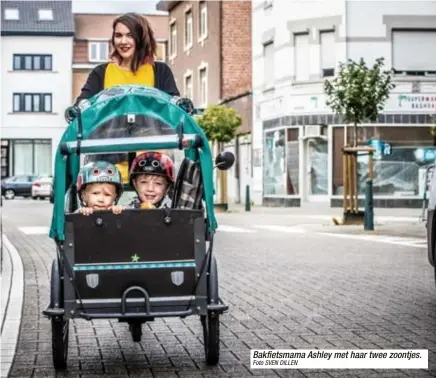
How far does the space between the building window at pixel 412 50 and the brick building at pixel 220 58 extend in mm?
19017

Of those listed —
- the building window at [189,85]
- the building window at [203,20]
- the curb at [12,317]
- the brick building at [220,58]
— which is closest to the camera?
the curb at [12,317]

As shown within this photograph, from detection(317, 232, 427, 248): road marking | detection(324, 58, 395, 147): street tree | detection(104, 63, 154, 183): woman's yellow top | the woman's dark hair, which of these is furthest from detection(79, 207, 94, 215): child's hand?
detection(324, 58, 395, 147): street tree

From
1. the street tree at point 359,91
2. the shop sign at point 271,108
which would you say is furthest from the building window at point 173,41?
the street tree at point 359,91

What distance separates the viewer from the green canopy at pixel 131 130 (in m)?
5.04

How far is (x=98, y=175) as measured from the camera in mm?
5000

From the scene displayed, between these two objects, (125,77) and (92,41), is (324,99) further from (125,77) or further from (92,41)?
(125,77)

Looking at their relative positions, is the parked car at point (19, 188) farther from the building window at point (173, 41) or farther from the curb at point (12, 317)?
the curb at point (12, 317)

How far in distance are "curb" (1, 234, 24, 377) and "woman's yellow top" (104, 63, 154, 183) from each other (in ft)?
3.41

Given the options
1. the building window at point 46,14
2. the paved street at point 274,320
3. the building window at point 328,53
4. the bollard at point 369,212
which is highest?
the building window at point 328,53

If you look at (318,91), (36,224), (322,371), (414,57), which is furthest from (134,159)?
(318,91)

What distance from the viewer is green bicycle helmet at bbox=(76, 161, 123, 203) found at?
5.00 metres

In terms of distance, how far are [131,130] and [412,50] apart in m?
9.40

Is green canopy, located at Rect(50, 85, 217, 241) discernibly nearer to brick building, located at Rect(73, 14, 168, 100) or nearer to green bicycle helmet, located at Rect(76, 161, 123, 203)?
green bicycle helmet, located at Rect(76, 161, 123, 203)

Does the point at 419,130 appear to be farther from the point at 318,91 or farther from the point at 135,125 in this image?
the point at 135,125
